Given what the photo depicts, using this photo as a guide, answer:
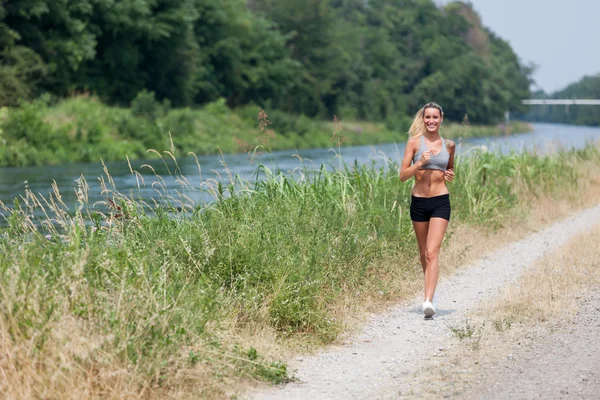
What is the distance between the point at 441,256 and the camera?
446 inches

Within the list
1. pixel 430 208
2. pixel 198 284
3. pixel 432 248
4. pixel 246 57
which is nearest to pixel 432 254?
pixel 432 248

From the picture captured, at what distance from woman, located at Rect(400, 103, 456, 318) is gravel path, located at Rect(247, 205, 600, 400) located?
1.33ft

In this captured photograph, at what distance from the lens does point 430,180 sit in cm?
851

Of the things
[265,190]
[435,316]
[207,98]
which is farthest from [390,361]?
[207,98]

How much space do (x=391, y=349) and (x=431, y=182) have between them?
1.73 meters

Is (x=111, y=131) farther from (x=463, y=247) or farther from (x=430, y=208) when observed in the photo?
(x=430, y=208)

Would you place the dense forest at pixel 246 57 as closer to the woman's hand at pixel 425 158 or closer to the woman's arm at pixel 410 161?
the woman's arm at pixel 410 161

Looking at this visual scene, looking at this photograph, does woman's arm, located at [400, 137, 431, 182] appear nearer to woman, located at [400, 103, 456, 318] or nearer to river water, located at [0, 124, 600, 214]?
woman, located at [400, 103, 456, 318]

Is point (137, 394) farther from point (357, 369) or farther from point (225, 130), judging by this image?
point (225, 130)

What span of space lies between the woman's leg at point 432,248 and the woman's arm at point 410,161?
0.49 metres

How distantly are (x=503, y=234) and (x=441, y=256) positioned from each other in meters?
3.13

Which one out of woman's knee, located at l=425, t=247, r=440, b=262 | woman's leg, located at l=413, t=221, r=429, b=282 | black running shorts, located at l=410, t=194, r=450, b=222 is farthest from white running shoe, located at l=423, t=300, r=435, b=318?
black running shorts, located at l=410, t=194, r=450, b=222

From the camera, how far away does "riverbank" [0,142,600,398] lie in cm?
562

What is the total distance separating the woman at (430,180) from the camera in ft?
27.7
